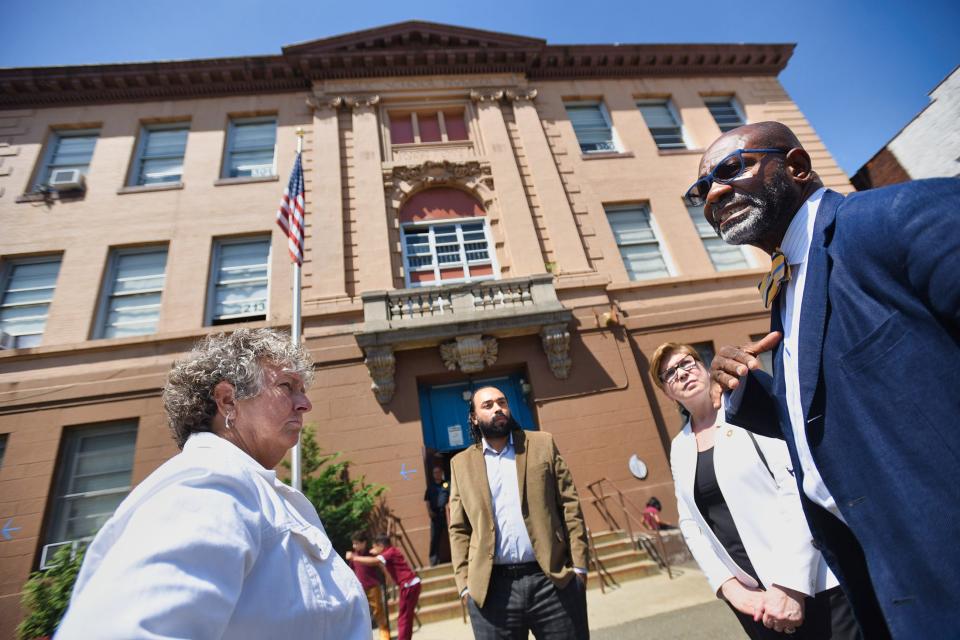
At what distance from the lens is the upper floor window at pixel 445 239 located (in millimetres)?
10604

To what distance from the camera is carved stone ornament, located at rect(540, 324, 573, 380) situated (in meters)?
9.24

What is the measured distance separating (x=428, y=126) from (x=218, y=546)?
13.4 metres

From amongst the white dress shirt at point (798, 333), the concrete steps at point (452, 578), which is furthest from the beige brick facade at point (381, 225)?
the white dress shirt at point (798, 333)

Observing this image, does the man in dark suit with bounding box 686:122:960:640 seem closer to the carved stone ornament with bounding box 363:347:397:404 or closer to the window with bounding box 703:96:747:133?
Result: the carved stone ornament with bounding box 363:347:397:404

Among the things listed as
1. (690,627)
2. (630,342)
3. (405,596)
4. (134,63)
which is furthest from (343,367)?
(134,63)

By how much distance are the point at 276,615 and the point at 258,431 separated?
78cm

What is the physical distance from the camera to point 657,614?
5219 mm

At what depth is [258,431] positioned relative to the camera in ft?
5.77

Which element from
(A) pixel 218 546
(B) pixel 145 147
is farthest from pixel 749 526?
(B) pixel 145 147

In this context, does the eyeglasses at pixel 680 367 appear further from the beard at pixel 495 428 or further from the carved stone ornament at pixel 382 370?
the carved stone ornament at pixel 382 370

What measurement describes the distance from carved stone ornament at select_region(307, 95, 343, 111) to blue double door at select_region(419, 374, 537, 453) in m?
8.53

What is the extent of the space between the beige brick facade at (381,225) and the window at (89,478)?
0.25 metres

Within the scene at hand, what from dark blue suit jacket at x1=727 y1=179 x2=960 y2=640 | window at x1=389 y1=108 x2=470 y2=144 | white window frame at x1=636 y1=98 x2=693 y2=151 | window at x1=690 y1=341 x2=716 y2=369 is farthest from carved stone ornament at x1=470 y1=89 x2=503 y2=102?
dark blue suit jacket at x1=727 y1=179 x2=960 y2=640

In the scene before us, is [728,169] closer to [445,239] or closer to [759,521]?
[759,521]
